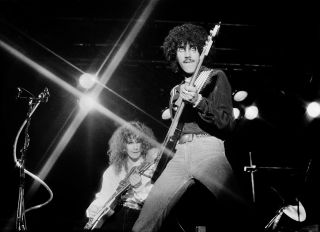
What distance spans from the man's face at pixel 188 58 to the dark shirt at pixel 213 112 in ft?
0.92

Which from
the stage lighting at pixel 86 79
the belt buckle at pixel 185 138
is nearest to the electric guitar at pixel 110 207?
the belt buckle at pixel 185 138

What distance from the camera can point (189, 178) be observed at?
2326mm

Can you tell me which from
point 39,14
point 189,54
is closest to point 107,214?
point 189,54

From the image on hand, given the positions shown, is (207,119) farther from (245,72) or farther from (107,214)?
(245,72)

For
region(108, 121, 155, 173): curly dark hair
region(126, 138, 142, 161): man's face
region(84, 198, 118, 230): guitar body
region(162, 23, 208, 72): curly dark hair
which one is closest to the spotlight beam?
region(108, 121, 155, 173): curly dark hair

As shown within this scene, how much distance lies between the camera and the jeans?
86.0 inches

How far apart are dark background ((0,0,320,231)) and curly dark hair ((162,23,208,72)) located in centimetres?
254

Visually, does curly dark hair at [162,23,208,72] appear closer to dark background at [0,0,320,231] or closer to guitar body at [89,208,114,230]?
guitar body at [89,208,114,230]

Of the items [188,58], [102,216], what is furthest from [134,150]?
[188,58]

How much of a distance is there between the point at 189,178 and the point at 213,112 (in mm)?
504

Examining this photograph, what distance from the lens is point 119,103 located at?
22.4ft

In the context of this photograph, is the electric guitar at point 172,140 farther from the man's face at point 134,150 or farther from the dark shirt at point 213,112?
the man's face at point 134,150

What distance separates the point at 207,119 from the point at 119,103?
15.4ft

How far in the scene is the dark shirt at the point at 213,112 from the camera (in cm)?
230
